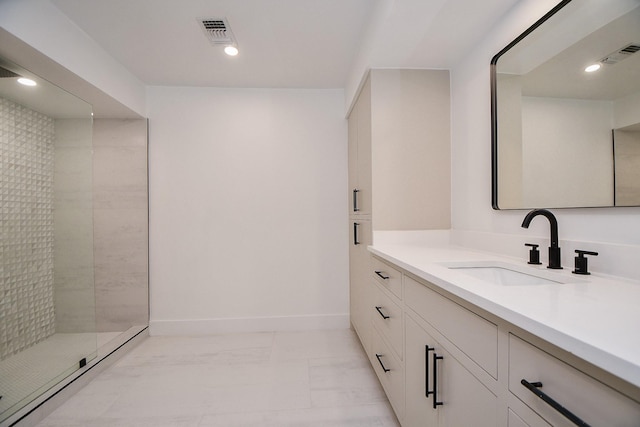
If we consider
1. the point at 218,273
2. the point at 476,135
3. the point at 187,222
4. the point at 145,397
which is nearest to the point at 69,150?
the point at 187,222

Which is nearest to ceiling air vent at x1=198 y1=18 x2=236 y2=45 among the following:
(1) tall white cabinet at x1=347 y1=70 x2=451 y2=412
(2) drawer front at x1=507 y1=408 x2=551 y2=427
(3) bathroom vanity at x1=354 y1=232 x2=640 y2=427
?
(1) tall white cabinet at x1=347 y1=70 x2=451 y2=412

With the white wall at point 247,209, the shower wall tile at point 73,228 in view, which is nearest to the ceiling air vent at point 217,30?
the white wall at point 247,209

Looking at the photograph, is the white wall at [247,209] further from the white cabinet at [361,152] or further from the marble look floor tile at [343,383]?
the marble look floor tile at [343,383]

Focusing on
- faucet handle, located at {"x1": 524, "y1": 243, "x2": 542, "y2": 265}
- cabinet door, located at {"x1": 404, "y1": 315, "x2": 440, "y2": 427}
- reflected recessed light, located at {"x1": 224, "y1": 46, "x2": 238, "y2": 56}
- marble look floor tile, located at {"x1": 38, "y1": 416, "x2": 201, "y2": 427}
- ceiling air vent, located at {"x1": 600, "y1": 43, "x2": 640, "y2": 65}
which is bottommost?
marble look floor tile, located at {"x1": 38, "y1": 416, "x2": 201, "y2": 427}

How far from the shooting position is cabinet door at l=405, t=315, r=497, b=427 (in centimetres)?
79

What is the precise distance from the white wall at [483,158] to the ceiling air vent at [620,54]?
1.50 ft

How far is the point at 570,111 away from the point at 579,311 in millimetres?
943

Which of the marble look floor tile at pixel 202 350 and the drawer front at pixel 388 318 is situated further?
the marble look floor tile at pixel 202 350

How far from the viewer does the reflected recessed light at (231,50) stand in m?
2.17

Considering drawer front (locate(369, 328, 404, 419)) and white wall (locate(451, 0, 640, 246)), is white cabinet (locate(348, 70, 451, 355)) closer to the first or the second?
white wall (locate(451, 0, 640, 246))

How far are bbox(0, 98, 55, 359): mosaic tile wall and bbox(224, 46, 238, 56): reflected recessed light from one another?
1.37 m

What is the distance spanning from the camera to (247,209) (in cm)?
288

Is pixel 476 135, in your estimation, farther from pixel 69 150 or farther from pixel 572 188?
pixel 69 150

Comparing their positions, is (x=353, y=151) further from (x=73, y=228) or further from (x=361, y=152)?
(x=73, y=228)
